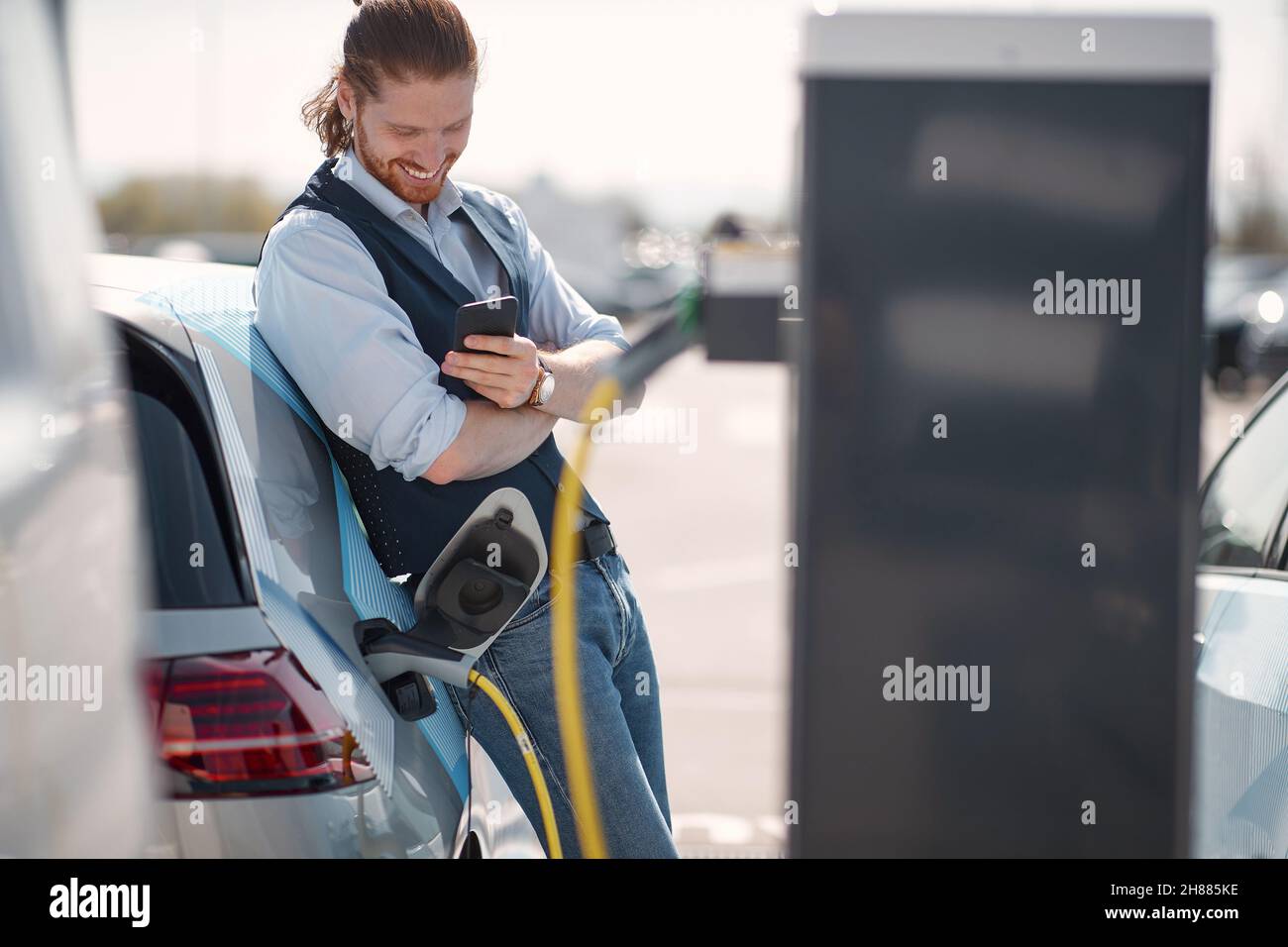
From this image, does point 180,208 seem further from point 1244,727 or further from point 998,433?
point 998,433

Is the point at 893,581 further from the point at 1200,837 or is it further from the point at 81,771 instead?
the point at 1200,837

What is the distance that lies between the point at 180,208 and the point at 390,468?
844 inches

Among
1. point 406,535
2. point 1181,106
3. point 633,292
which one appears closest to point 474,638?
point 406,535

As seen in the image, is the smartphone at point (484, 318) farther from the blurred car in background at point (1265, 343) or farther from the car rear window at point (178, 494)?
the blurred car in background at point (1265, 343)

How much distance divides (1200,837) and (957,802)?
33.7 inches

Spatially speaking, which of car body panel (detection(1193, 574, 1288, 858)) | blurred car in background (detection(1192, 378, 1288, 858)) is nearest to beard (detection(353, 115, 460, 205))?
blurred car in background (detection(1192, 378, 1288, 858))

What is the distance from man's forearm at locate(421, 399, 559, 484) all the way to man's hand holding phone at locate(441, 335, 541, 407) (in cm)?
3

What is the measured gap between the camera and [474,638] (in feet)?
5.99

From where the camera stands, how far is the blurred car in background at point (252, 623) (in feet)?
5.02

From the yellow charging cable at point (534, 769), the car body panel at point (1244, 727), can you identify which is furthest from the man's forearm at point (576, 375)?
the car body panel at point (1244, 727)

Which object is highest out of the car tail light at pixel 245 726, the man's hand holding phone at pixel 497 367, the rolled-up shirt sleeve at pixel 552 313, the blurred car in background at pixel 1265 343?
the rolled-up shirt sleeve at pixel 552 313

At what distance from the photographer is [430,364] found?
5.84 feet

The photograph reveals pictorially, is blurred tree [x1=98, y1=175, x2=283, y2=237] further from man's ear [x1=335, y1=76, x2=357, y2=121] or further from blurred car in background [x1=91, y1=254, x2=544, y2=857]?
blurred car in background [x1=91, y1=254, x2=544, y2=857]
